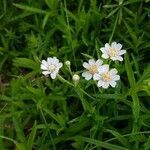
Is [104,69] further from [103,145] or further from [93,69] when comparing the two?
[103,145]

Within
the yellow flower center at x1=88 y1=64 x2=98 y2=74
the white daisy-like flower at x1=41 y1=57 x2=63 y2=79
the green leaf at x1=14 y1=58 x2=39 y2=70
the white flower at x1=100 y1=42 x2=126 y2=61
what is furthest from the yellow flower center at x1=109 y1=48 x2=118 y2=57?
the green leaf at x1=14 y1=58 x2=39 y2=70

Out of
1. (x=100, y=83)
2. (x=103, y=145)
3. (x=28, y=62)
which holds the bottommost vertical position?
(x=103, y=145)

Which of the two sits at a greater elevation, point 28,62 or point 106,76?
point 28,62

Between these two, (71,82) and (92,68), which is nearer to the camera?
(92,68)

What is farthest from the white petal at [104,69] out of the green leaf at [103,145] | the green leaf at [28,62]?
the green leaf at [28,62]

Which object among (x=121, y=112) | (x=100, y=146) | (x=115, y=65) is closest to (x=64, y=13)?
(x=115, y=65)

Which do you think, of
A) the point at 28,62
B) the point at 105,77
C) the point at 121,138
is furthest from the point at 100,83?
the point at 28,62

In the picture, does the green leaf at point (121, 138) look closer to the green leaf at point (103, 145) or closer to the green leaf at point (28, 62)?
the green leaf at point (103, 145)

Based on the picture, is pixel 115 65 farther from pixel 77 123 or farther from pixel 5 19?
pixel 5 19
